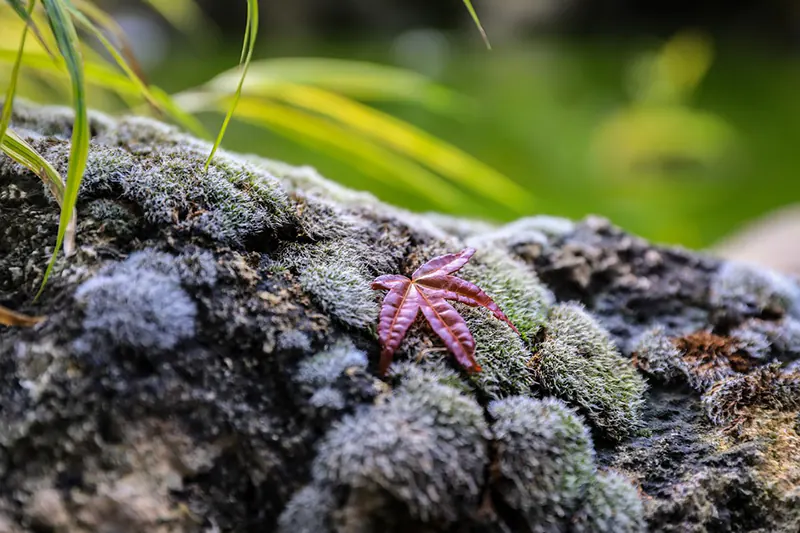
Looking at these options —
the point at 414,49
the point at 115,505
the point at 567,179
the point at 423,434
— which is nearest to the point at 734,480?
the point at 423,434

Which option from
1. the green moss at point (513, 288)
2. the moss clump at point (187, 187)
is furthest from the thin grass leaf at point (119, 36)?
the green moss at point (513, 288)

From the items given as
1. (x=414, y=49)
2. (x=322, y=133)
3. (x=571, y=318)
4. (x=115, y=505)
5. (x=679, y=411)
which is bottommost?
(x=115, y=505)

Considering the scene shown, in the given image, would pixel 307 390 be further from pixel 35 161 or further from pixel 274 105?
pixel 274 105

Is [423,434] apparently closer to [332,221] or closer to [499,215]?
[332,221]

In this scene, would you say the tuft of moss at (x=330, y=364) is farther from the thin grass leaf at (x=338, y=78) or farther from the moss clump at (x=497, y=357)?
the thin grass leaf at (x=338, y=78)

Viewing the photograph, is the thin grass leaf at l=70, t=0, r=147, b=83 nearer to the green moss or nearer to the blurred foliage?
the blurred foliage

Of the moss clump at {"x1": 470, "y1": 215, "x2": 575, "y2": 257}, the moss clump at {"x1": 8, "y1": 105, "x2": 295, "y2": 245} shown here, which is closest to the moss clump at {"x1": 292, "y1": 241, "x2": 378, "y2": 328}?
the moss clump at {"x1": 8, "y1": 105, "x2": 295, "y2": 245}
